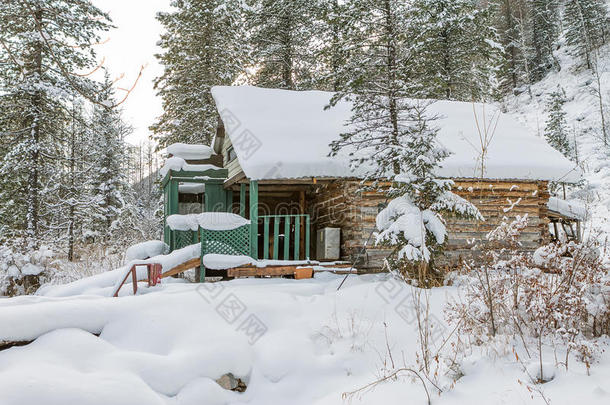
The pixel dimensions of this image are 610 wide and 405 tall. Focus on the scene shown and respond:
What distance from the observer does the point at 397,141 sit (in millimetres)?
9266

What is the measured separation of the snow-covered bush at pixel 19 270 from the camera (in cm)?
955

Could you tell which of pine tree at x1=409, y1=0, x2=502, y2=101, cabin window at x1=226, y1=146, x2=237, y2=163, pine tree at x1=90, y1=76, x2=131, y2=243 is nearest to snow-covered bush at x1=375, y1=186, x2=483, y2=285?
cabin window at x1=226, y1=146, x2=237, y2=163

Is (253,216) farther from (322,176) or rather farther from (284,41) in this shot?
(284,41)

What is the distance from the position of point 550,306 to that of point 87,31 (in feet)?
53.8

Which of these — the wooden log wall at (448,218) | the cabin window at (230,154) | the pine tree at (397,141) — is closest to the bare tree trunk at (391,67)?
the pine tree at (397,141)

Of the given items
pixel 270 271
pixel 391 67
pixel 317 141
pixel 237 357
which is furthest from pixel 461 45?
pixel 237 357

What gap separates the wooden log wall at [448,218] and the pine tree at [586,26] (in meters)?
33.0

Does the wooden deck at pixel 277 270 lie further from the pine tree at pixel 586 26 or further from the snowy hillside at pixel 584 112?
the pine tree at pixel 586 26

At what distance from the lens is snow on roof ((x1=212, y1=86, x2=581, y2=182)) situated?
32.5ft

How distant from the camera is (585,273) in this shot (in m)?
4.98

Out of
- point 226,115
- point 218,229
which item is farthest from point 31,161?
point 218,229

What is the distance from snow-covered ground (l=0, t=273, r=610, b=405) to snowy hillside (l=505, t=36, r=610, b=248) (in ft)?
60.8

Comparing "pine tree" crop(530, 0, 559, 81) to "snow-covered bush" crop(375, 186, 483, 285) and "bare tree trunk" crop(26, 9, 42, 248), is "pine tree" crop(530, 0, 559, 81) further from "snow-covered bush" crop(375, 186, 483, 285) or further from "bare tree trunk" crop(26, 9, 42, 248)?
"bare tree trunk" crop(26, 9, 42, 248)

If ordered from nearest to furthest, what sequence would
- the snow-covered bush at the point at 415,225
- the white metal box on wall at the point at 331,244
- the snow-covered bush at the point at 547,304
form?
1. the snow-covered bush at the point at 547,304
2. the snow-covered bush at the point at 415,225
3. the white metal box on wall at the point at 331,244
